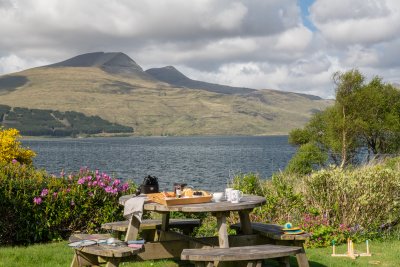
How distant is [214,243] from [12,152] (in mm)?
9245

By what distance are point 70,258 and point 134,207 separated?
270 cm

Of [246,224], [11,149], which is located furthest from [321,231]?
[11,149]

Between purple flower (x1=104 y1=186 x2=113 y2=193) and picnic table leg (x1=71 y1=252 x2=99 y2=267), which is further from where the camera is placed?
purple flower (x1=104 y1=186 x2=113 y2=193)

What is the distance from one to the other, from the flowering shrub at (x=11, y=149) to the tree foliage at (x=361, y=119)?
26.3 metres

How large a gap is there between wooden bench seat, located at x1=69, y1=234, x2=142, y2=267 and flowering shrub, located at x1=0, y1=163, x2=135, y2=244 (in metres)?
3.66

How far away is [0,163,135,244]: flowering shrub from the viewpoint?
33.8ft

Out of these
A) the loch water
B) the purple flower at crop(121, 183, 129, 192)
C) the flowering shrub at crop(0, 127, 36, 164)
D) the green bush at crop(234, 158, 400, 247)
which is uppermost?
the flowering shrub at crop(0, 127, 36, 164)

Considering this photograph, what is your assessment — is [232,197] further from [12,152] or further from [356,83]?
[356,83]

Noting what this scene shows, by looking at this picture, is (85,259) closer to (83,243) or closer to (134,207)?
(83,243)

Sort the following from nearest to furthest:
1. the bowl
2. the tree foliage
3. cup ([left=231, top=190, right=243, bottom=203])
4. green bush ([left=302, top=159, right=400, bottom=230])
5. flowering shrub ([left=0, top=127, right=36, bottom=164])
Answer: cup ([left=231, top=190, right=243, bottom=203]) → the bowl → green bush ([left=302, top=159, right=400, bottom=230]) → flowering shrub ([left=0, top=127, right=36, bottom=164]) → the tree foliage

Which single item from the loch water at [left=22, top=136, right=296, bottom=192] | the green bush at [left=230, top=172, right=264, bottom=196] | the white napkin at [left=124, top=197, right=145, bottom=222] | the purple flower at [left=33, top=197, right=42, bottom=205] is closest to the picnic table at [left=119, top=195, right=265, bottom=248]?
the white napkin at [left=124, top=197, right=145, bottom=222]

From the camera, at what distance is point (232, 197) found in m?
6.86

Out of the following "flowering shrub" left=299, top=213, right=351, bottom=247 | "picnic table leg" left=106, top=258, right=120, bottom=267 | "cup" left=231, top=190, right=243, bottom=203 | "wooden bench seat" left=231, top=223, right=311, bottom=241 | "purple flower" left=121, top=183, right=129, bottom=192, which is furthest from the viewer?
"purple flower" left=121, top=183, right=129, bottom=192

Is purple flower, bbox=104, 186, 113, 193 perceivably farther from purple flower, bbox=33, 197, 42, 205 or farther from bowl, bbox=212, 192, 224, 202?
bowl, bbox=212, 192, 224, 202
